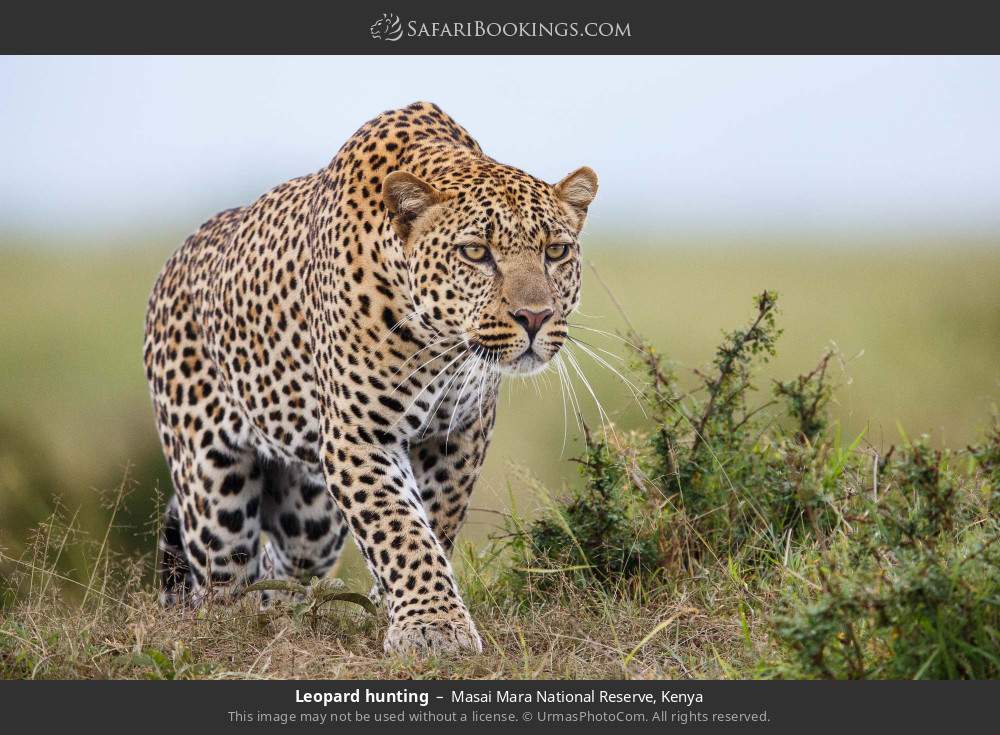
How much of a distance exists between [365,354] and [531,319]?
1104 millimetres

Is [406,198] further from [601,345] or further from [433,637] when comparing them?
[601,345]

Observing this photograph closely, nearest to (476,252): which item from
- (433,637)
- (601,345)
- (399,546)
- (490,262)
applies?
(490,262)

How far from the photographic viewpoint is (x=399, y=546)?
693 cm

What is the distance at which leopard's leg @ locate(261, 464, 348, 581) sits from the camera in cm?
889

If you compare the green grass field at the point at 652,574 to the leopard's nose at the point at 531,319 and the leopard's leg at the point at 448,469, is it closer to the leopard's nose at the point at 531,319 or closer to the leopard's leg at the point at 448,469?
the leopard's leg at the point at 448,469

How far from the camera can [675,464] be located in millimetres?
7801

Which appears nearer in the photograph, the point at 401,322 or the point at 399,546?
the point at 399,546

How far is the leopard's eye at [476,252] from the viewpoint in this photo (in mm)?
6781

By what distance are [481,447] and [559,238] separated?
1.67 meters

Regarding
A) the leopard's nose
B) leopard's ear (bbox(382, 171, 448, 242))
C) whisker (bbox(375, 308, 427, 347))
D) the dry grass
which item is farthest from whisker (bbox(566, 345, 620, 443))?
leopard's ear (bbox(382, 171, 448, 242))

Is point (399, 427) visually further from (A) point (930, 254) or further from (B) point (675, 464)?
(A) point (930, 254)

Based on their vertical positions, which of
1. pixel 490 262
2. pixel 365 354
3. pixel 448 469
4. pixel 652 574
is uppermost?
pixel 490 262

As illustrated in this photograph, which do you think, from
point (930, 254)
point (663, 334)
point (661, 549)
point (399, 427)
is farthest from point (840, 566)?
point (930, 254)

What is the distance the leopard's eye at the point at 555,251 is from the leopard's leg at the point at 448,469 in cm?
132
